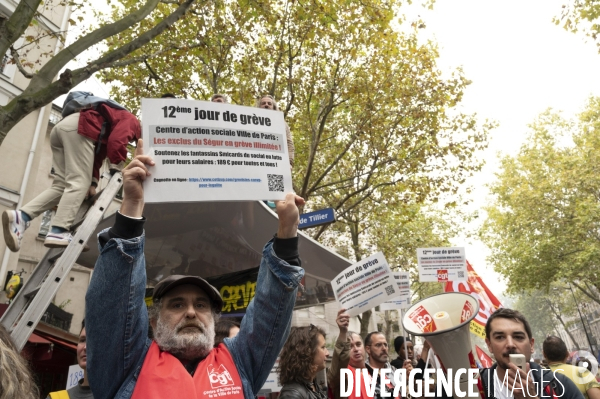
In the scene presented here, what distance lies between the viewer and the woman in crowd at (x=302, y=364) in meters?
3.48

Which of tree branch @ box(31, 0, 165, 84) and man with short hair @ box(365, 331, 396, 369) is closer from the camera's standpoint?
tree branch @ box(31, 0, 165, 84)

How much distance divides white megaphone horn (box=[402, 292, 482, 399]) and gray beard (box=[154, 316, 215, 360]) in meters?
1.58

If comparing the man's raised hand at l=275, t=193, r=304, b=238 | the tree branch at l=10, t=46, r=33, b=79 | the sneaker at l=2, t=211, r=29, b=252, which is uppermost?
the tree branch at l=10, t=46, r=33, b=79

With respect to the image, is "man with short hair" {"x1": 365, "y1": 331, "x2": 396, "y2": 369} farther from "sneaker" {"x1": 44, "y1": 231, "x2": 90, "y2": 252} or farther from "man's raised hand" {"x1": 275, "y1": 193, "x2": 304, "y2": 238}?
"man's raised hand" {"x1": 275, "y1": 193, "x2": 304, "y2": 238}

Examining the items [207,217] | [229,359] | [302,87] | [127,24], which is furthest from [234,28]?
[229,359]

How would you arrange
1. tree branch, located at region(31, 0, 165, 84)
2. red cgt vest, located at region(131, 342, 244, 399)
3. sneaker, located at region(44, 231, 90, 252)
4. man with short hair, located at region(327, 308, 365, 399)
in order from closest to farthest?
red cgt vest, located at region(131, 342, 244, 399) < sneaker, located at region(44, 231, 90, 252) < man with short hair, located at region(327, 308, 365, 399) < tree branch, located at region(31, 0, 165, 84)

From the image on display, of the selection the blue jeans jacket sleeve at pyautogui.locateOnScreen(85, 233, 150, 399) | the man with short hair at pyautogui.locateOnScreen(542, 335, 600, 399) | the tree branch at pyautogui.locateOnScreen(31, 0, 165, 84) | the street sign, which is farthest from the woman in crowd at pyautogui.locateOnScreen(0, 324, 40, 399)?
the street sign

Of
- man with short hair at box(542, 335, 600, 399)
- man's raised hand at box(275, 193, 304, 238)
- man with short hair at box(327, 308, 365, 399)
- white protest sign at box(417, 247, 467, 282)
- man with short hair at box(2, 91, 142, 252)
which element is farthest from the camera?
white protest sign at box(417, 247, 467, 282)

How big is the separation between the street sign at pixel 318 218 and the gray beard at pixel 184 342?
15.9 feet

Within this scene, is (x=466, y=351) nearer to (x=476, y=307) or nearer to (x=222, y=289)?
(x=476, y=307)

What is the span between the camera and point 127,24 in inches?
231

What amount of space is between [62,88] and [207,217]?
7.31 ft

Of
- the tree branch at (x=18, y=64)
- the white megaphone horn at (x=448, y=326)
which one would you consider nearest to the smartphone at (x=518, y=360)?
the white megaphone horn at (x=448, y=326)

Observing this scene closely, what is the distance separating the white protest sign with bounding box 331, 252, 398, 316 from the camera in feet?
17.1
